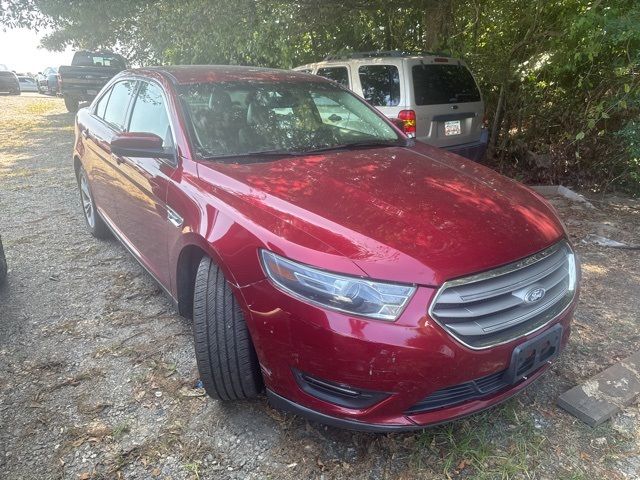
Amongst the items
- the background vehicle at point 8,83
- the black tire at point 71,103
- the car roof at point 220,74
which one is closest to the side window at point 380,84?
the car roof at point 220,74

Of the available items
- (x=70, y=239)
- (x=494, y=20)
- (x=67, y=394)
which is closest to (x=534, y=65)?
(x=494, y=20)

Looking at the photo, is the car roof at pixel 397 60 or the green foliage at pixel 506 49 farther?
the car roof at pixel 397 60

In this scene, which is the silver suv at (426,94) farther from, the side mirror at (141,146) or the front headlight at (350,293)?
the front headlight at (350,293)

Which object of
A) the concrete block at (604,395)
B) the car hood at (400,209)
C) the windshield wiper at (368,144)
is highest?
the windshield wiper at (368,144)

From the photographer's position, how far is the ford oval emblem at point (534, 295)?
1.99 m

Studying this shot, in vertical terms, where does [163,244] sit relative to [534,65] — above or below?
below

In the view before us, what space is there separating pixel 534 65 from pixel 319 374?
622 cm

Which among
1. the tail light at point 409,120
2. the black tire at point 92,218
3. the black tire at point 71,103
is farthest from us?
the black tire at point 71,103

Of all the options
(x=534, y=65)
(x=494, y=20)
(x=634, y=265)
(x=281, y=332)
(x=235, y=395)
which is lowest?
(x=634, y=265)

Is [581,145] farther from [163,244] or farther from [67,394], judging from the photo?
[67,394]

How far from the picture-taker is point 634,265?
410cm

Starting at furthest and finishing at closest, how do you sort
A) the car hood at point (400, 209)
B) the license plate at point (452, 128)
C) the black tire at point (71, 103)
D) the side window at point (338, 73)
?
the black tire at point (71, 103) → the side window at point (338, 73) → the license plate at point (452, 128) → the car hood at point (400, 209)

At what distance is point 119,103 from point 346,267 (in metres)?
3.03

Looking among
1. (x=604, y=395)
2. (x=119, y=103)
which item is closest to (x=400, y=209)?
(x=604, y=395)
